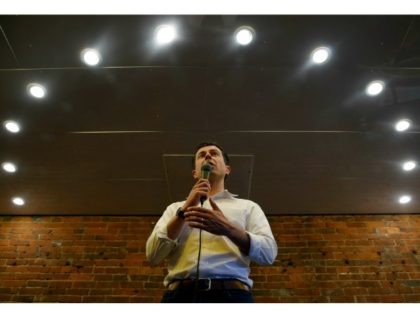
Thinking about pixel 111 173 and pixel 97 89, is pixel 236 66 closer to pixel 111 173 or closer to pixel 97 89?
pixel 97 89

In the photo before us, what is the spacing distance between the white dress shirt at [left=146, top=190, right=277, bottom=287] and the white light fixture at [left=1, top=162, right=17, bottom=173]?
250 cm

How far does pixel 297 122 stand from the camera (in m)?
2.95

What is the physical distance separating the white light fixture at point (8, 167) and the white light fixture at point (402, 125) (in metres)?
3.53

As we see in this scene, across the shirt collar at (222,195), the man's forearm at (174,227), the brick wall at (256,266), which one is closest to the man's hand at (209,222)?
the man's forearm at (174,227)

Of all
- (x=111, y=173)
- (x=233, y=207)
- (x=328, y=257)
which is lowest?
(x=233, y=207)

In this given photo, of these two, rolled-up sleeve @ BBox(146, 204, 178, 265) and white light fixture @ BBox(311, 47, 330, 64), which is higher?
white light fixture @ BBox(311, 47, 330, 64)

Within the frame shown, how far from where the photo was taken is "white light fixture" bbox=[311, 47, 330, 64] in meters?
2.46

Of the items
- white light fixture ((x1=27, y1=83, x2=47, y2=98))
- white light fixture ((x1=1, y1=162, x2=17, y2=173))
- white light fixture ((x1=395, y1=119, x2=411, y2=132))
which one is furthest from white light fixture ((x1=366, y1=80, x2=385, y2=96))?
white light fixture ((x1=1, y1=162, x2=17, y2=173))

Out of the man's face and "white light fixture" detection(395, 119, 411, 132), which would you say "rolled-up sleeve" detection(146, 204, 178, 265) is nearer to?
the man's face

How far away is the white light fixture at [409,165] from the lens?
3.39m

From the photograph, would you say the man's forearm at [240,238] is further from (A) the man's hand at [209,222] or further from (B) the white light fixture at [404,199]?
(B) the white light fixture at [404,199]

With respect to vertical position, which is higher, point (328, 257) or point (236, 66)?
point (236, 66)

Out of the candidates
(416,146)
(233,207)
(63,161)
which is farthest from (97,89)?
(416,146)
